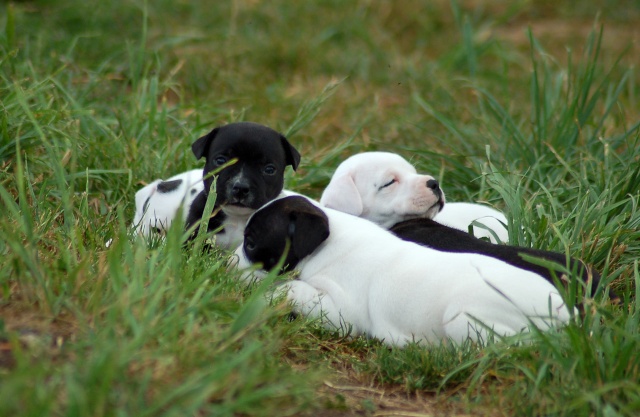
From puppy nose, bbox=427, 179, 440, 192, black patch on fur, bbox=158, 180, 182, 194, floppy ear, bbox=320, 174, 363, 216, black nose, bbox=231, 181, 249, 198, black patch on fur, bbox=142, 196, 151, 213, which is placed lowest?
black patch on fur, bbox=142, 196, 151, 213

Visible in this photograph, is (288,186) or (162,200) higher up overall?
(162,200)

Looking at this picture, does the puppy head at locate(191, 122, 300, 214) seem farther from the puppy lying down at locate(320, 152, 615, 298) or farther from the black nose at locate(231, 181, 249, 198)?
the puppy lying down at locate(320, 152, 615, 298)

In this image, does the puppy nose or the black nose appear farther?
the puppy nose

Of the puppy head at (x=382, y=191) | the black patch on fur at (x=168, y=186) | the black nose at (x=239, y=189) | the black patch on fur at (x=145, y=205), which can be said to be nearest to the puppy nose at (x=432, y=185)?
the puppy head at (x=382, y=191)

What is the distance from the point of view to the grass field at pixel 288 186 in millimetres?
3283

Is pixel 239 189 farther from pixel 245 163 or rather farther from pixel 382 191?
pixel 382 191

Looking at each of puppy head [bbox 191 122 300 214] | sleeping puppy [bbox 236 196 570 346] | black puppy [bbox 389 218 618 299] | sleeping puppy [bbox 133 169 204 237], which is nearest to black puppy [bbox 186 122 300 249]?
puppy head [bbox 191 122 300 214]

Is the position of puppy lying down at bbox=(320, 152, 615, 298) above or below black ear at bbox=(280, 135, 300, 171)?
below

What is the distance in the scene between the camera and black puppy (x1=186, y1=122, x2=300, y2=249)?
5203 mm

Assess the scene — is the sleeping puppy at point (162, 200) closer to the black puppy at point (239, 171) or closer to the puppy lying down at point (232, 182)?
the puppy lying down at point (232, 182)

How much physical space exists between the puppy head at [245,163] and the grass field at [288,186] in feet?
1.23

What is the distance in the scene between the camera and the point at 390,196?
18.2 feet

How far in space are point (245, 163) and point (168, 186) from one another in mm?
654

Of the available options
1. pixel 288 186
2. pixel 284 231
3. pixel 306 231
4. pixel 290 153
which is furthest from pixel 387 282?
pixel 288 186
